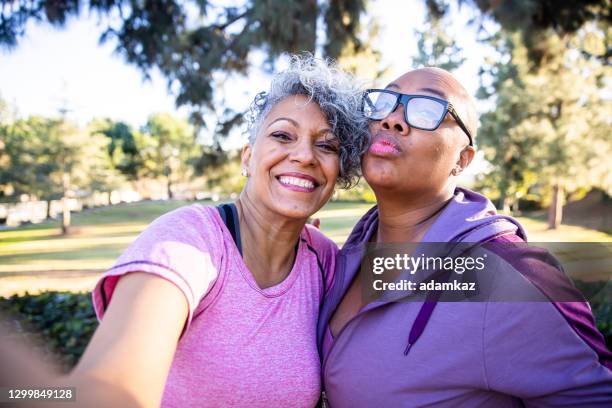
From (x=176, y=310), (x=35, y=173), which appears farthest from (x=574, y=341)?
(x=35, y=173)

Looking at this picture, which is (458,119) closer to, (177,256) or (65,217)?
(177,256)

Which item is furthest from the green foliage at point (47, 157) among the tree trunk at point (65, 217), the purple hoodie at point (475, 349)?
the purple hoodie at point (475, 349)

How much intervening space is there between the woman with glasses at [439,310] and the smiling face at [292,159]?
0.29 m

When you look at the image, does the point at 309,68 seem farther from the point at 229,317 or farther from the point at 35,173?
the point at 35,173

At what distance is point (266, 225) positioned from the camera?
210 centimetres

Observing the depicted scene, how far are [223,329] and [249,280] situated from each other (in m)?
0.22

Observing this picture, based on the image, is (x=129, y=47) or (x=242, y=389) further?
(x=129, y=47)

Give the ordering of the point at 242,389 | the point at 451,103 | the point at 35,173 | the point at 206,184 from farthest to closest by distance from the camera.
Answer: the point at 35,173 < the point at 206,184 < the point at 451,103 < the point at 242,389

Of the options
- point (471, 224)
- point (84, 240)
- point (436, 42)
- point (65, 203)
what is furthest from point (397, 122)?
point (65, 203)

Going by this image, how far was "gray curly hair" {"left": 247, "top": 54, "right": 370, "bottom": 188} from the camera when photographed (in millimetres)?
2170

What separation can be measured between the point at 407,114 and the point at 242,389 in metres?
Answer: 1.47

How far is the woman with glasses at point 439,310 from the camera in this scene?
148cm

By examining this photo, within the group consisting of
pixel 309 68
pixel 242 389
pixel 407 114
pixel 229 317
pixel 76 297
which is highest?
pixel 309 68

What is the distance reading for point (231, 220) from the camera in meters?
1.92
